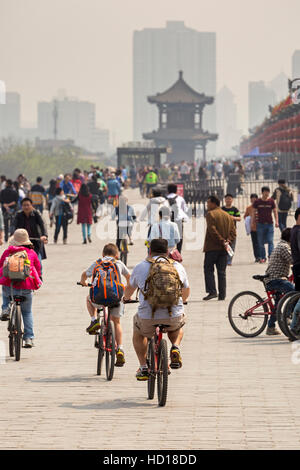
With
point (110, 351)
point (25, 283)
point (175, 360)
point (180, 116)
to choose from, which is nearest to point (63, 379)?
point (110, 351)

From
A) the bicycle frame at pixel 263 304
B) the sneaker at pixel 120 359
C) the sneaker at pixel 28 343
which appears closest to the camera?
the sneaker at pixel 120 359

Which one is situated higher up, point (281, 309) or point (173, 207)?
point (173, 207)

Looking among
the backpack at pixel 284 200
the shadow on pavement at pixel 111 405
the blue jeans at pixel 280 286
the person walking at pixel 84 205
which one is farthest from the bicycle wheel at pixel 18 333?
the person walking at pixel 84 205

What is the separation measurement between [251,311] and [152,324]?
4.03 meters

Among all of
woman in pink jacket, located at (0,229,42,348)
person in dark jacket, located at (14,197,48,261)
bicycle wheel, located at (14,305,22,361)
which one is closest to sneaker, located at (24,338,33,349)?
woman in pink jacket, located at (0,229,42,348)

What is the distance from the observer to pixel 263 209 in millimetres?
20734

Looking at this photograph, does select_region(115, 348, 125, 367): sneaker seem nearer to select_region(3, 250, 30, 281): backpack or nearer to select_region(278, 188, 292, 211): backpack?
select_region(3, 250, 30, 281): backpack

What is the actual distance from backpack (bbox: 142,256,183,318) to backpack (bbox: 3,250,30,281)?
112 inches

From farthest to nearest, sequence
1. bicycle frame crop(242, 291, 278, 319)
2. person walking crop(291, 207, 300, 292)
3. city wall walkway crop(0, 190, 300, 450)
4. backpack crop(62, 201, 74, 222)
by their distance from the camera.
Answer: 1. backpack crop(62, 201, 74, 222)
2. bicycle frame crop(242, 291, 278, 319)
3. person walking crop(291, 207, 300, 292)
4. city wall walkway crop(0, 190, 300, 450)

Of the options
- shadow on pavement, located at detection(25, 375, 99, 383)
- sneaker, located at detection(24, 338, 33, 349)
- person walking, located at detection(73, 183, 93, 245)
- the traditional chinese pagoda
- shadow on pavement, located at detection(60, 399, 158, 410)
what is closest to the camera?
shadow on pavement, located at detection(60, 399, 158, 410)

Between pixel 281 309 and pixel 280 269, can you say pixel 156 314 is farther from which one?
pixel 280 269

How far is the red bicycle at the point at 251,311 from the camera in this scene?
12.8 m

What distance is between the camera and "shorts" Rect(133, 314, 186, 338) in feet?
29.4

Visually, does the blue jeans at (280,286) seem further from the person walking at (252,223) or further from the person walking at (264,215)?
the person walking at (252,223)
